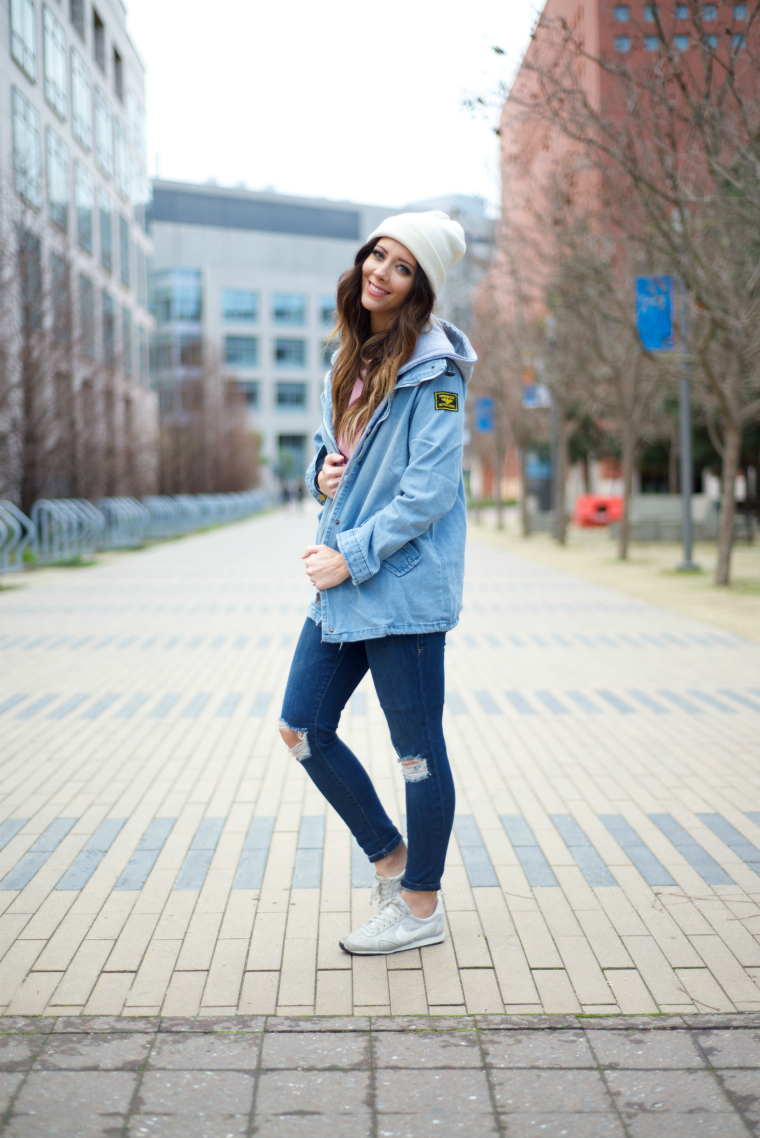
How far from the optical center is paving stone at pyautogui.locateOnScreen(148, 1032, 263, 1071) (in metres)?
2.45

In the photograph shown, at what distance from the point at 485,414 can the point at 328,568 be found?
2892 centimetres

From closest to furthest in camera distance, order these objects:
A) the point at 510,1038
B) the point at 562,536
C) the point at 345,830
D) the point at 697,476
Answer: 1. the point at 510,1038
2. the point at 345,830
3. the point at 562,536
4. the point at 697,476

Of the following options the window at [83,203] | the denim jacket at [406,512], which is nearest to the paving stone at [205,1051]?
the denim jacket at [406,512]

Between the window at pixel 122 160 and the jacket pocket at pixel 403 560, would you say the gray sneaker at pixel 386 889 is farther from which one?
the window at pixel 122 160

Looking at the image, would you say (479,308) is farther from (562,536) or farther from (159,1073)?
(159,1073)

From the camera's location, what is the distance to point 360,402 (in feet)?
9.66

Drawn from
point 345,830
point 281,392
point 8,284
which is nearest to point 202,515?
point 8,284

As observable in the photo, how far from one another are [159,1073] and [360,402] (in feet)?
5.59

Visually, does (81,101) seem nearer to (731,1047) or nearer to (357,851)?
(357,851)

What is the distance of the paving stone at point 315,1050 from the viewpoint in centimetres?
246

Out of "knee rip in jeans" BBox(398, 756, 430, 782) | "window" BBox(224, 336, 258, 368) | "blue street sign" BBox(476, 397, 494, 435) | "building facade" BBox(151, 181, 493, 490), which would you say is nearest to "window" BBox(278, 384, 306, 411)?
"building facade" BBox(151, 181, 493, 490)

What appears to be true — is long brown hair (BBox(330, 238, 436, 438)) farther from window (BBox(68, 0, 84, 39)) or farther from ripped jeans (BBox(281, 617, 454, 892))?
window (BBox(68, 0, 84, 39))

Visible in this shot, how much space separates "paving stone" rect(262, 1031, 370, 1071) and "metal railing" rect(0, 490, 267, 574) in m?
13.4

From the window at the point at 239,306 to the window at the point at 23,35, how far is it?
59241mm
